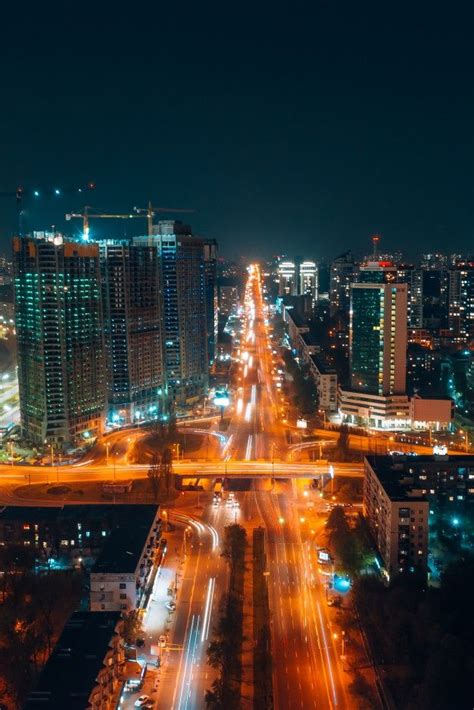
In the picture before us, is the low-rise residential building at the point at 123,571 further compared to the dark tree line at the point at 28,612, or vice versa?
the low-rise residential building at the point at 123,571

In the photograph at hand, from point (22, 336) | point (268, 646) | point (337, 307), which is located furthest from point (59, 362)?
point (337, 307)

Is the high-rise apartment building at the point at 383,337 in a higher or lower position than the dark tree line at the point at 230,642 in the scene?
higher

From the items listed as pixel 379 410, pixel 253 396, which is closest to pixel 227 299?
pixel 253 396

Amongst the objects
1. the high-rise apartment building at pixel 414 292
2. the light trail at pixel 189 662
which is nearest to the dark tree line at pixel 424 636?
the light trail at pixel 189 662

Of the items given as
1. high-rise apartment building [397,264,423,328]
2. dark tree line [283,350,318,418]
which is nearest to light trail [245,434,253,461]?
dark tree line [283,350,318,418]

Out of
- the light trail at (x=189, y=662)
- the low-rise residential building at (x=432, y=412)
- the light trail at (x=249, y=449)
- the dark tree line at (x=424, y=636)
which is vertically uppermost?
the low-rise residential building at (x=432, y=412)

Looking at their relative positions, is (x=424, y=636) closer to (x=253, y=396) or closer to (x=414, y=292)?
(x=253, y=396)

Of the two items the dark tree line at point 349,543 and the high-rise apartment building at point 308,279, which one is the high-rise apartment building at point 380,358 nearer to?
the dark tree line at point 349,543
